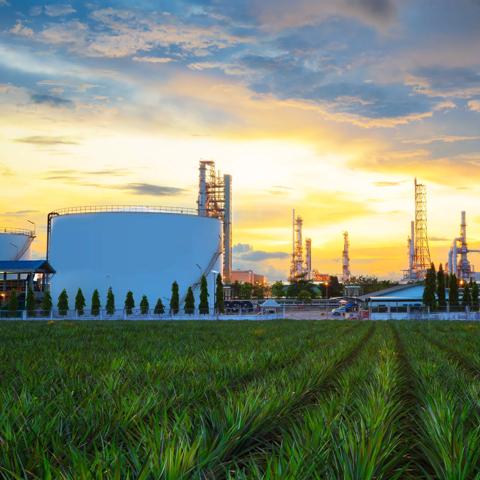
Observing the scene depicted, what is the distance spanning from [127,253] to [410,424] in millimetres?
59576

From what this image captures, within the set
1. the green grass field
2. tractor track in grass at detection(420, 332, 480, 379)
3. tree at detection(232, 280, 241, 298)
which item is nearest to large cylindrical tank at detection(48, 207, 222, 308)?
tractor track in grass at detection(420, 332, 480, 379)

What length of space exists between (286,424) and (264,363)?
5.77 metres

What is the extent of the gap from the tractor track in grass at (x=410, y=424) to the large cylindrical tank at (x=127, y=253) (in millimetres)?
51752

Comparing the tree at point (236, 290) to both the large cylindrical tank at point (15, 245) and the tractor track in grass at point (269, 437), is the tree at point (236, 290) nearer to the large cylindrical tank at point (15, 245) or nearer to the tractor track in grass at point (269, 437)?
the large cylindrical tank at point (15, 245)

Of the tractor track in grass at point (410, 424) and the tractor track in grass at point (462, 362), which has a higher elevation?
the tractor track in grass at point (410, 424)

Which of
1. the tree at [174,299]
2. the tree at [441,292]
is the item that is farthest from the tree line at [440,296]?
the tree at [174,299]

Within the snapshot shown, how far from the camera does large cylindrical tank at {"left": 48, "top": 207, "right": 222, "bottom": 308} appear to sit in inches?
2534

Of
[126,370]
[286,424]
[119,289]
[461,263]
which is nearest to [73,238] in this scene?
[119,289]

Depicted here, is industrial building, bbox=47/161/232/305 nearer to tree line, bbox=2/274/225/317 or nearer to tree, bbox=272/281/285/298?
tree line, bbox=2/274/225/317

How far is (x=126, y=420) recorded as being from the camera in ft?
18.8

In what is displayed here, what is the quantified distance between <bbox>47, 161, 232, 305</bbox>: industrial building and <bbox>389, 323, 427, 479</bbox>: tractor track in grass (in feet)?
170

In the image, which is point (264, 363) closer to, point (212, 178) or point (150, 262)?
point (150, 262)

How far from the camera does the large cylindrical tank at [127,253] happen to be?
211 ft

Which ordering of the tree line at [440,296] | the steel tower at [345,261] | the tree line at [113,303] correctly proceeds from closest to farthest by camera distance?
the tree line at [113,303], the tree line at [440,296], the steel tower at [345,261]
